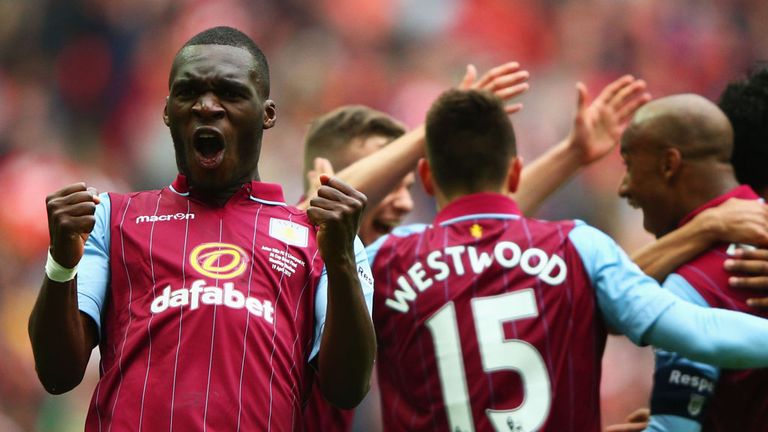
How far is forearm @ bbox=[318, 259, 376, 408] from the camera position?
283 cm

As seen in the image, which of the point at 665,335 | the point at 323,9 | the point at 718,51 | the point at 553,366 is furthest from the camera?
the point at 718,51

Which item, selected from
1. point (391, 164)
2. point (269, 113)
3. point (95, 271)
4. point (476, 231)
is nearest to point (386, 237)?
point (476, 231)

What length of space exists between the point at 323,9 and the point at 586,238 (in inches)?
257

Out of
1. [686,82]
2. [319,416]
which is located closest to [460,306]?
[319,416]

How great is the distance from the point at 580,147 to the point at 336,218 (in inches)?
94.9

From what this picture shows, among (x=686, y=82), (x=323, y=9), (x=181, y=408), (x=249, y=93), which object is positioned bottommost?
(x=181, y=408)

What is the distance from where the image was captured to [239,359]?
9.30 feet

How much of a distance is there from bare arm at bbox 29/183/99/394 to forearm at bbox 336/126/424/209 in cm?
171

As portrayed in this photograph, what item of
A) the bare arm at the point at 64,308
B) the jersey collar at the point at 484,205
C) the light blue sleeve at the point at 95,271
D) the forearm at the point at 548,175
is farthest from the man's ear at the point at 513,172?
the bare arm at the point at 64,308

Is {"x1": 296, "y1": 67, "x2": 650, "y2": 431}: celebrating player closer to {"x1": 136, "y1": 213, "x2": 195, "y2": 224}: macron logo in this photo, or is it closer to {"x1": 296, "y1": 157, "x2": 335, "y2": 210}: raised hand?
{"x1": 296, "y1": 157, "x2": 335, "y2": 210}: raised hand

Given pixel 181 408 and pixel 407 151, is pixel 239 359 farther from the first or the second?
pixel 407 151

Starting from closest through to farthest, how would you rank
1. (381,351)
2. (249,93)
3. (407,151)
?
(249,93) < (381,351) < (407,151)

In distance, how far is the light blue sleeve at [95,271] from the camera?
289 cm

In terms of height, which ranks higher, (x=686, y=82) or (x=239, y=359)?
(x=686, y=82)
